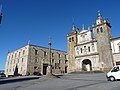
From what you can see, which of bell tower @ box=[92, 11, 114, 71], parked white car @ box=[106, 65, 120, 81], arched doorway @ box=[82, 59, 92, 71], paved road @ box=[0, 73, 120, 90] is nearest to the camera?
paved road @ box=[0, 73, 120, 90]

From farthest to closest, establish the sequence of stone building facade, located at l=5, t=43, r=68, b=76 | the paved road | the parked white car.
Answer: stone building facade, located at l=5, t=43, r=68, b=76 < the parked white car < the paved road

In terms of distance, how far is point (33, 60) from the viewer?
41094 mm

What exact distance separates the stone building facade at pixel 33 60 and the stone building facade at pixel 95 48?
865 centimetres

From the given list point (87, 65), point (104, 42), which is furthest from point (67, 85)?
point (87, 65)

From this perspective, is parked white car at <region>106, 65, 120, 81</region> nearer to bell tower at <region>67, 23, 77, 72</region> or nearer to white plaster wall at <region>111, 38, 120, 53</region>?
white plaster wall at <region>111, 38, 120, 53</region>

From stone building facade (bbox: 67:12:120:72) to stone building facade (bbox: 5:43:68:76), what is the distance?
8.65 meters

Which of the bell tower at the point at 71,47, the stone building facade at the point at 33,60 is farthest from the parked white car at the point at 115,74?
the stone building facade at the point at 33,60

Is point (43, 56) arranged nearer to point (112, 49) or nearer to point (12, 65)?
point (12, 65)

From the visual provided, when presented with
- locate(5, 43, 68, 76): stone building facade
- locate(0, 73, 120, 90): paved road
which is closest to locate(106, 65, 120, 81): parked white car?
locate(0, 73, 120, 90): paved road

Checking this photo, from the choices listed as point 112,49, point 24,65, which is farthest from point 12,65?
point 112,49

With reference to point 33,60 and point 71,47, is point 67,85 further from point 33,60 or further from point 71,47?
point 33,60

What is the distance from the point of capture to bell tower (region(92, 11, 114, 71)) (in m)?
31.4

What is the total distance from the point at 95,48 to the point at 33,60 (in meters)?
20.4

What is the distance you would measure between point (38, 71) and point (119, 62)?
25.2 metres
